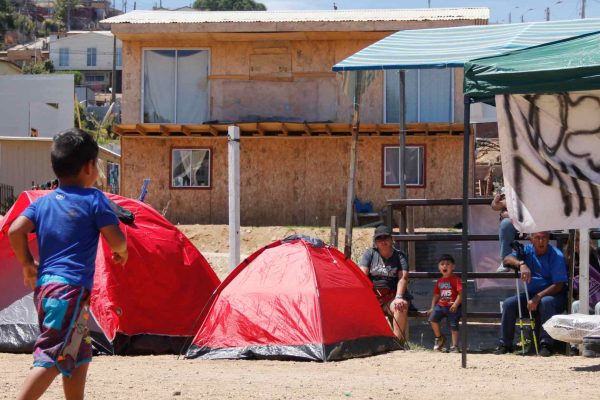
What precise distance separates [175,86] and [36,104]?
16631mm

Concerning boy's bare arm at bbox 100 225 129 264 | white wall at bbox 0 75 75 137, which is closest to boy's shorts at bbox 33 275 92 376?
boy's bare arm at bbox 100 225 129 264

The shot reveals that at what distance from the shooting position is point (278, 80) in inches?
1007

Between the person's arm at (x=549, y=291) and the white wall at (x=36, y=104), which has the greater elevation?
the white wall at (x=36, y=104)

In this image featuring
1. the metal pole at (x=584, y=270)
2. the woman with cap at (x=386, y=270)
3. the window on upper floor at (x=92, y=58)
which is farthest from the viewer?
the window on upper floor at (x=92, y=58)

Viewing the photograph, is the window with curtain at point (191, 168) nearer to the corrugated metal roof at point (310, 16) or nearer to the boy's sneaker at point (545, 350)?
the corrugated metal roof at point (310, 16)

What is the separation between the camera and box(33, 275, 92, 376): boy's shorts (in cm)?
526

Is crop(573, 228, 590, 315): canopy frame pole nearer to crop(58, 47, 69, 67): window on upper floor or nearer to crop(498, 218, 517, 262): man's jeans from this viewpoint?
crop(498, 218, 517, 262): man's jeans

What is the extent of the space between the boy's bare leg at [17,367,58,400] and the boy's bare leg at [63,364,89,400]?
0.17m

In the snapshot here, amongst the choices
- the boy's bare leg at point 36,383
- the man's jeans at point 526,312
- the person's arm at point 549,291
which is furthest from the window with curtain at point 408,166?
the boy's bare leg at point 36,383

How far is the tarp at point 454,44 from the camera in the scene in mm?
10523

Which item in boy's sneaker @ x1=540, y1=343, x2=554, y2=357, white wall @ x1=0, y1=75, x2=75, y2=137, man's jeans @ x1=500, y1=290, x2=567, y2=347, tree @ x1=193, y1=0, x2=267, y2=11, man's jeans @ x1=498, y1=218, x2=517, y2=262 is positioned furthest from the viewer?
tree @ x1=193, y1=0, x2=267, y2=11

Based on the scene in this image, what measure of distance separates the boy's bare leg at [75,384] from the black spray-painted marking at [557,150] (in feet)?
15.6

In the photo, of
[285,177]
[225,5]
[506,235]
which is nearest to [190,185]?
[285,177]

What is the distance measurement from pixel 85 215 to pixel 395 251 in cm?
624
